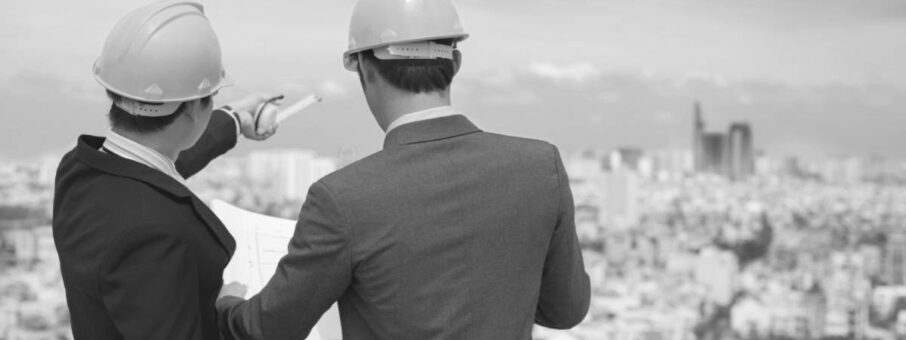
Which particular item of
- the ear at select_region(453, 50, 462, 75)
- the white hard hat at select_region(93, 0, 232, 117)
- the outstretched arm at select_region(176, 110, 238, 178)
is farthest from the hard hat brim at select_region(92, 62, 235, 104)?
the outstretched arm at select_region(176, 110, 238, 178)

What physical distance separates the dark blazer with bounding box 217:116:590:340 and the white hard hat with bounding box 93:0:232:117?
0.25 m

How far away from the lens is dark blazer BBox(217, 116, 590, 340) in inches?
54.1

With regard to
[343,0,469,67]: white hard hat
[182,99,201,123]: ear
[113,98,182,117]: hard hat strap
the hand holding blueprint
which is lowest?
the hand holding blueprint

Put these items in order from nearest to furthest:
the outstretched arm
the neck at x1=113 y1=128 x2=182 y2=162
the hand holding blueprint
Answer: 1. the neck at x1=113 y1=128 x2=182 y2=162
2. the hand holding blueprint
3. the outstretched arm

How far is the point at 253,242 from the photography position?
173cm

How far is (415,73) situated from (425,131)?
0.28 ft

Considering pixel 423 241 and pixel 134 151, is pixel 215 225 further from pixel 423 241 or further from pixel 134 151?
pixel 423 241

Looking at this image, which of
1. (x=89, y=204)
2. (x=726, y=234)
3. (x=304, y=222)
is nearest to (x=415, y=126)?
(x=304, y=222)

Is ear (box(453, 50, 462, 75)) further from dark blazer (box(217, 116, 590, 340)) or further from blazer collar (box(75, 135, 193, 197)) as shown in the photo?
blazer collar (box(75, 135, 193, 197))

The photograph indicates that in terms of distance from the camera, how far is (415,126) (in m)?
1.44

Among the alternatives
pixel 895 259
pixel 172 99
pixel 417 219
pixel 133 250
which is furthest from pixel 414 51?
pixel 895 259

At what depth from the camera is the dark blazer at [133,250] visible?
4.34 ft

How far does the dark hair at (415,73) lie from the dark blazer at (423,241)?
0.06 metres

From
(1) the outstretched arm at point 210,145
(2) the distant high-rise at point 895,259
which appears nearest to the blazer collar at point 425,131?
(1) the outstretched arm at point 210,145
